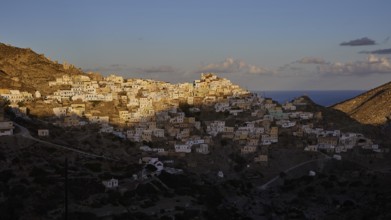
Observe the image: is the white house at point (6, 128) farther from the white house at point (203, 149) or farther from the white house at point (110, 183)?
the white house at point (203, 149)

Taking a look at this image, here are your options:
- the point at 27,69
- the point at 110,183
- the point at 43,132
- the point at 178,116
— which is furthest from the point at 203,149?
the point at 27,69

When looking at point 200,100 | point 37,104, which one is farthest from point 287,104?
point 37,104

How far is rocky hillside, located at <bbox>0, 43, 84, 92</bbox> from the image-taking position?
82.6 metres

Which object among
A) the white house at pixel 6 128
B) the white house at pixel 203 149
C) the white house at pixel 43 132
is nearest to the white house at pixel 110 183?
the white house at pixel 6 128

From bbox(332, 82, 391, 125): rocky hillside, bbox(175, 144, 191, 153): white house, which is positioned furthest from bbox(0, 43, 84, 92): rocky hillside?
bbox(332, 82, 391, 125): rocky hillside

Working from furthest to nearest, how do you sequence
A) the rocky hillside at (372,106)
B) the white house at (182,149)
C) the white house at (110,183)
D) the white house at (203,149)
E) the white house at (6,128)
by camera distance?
the rocky hillside at (372,106)
the white house at (203,149)
the white house at (182,149)
the white house at (6,128)
the white house at (110,183)

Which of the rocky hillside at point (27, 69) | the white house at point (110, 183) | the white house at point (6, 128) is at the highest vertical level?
the rocky hillside at point (27, 69)

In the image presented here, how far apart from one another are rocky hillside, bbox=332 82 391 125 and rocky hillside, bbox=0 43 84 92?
51267 mm

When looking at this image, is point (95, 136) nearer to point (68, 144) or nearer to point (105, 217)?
point (68, 144)

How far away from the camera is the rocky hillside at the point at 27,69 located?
8256 cm

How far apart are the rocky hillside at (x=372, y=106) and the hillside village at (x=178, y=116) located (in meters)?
15.5

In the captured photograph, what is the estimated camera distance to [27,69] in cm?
9100

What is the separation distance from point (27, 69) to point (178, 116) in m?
32.3

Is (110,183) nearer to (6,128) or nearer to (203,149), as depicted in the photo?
(6,128)
